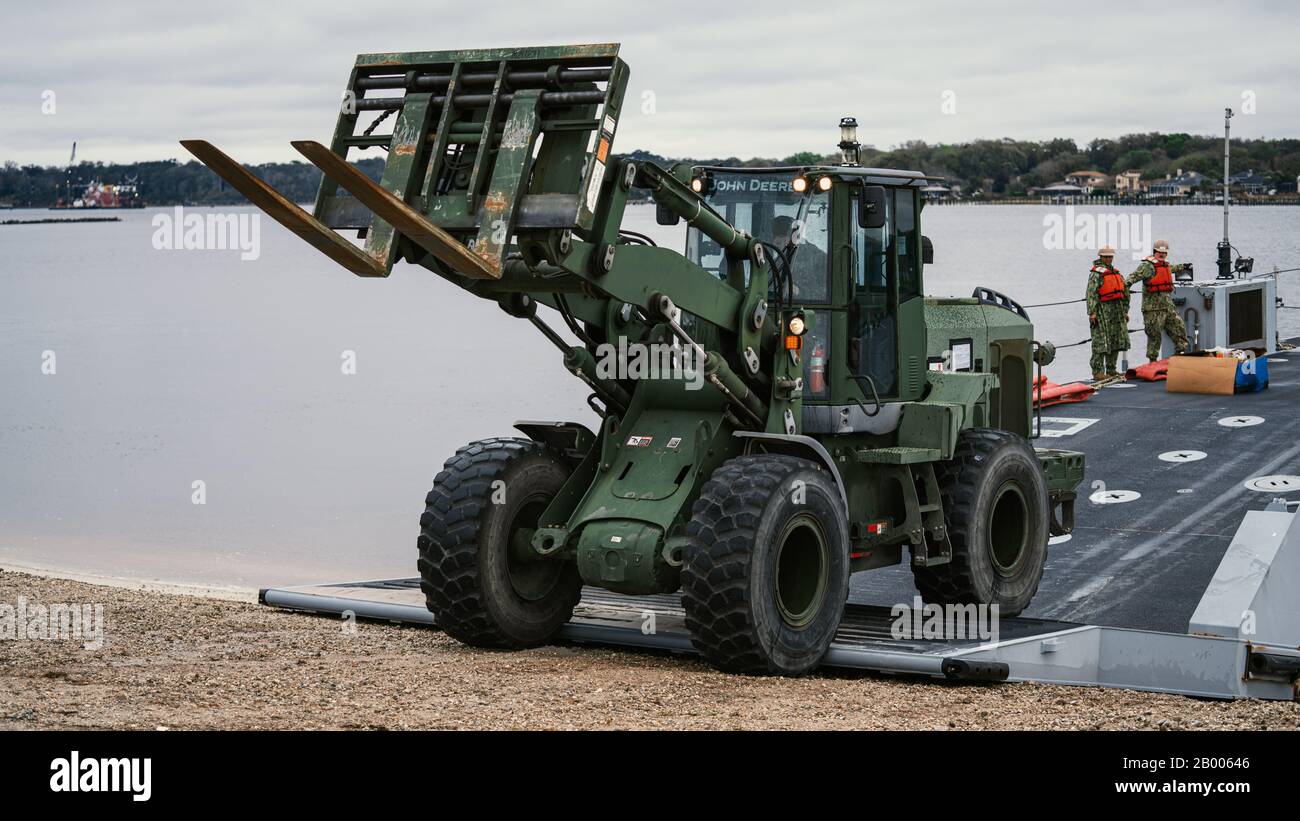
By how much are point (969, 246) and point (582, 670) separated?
13103cm

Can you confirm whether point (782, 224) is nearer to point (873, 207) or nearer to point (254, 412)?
point (873, 207)

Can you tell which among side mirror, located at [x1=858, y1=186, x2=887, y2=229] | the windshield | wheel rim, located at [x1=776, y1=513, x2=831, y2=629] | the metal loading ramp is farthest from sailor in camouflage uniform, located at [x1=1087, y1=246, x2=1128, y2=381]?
wheel rim, located at [x1=776, y1=513, x2=831, y2=629]

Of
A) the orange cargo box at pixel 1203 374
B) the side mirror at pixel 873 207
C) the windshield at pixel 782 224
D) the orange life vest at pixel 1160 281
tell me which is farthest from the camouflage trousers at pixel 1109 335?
the side mirror at pixel 873 207

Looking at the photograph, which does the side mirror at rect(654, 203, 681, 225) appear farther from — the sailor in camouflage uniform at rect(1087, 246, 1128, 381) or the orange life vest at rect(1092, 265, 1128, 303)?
the orange life vest at rect(1092, 265, 1128, 303)

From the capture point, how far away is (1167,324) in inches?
970

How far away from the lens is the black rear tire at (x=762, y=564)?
344 inches

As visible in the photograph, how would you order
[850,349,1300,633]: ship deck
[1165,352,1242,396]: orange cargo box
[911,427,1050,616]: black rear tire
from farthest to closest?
[1165,352,1242,396]: orange cargo box → [850,349,1300,633]: ship deck → [911,427,1050,616]: black rear tire

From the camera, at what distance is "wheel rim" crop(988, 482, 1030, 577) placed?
37.5 feet

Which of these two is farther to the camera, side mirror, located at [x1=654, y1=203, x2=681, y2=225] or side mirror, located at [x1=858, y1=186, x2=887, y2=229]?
side mirror, located at [x1=858, y1=186, x2=887, y2=229]

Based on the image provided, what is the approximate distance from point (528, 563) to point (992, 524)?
11.4ft

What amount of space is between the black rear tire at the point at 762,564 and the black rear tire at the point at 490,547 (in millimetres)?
1297

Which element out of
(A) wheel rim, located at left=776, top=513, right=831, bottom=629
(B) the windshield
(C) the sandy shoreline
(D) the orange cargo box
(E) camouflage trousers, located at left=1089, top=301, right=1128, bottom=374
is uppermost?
(B) the windshield

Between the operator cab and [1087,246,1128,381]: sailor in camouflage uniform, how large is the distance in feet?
48.0

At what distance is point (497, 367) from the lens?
50.3 m
